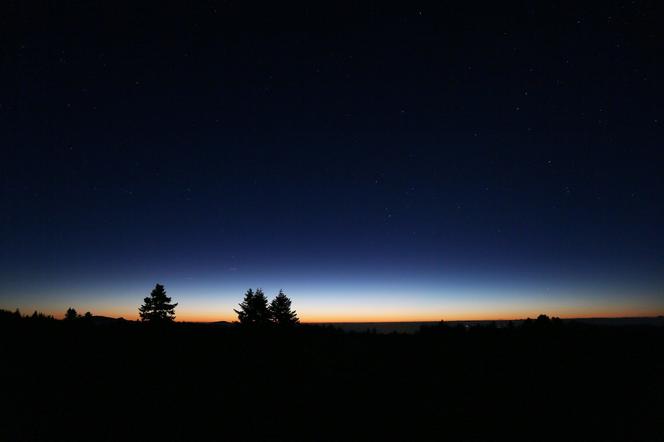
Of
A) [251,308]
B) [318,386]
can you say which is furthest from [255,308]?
[318,386]

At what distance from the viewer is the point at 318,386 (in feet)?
36.0

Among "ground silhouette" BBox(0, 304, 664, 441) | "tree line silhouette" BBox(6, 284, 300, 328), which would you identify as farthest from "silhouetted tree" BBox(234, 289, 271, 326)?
"ground silhouette" BBox(0, 304, 664, 441)

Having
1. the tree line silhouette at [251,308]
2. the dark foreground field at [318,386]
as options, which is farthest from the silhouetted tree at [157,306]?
the dark foreground field at [318,386]

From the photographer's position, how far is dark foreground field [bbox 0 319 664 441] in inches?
320

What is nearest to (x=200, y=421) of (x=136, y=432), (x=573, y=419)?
(x=136, y=432)

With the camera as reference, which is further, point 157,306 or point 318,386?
point 157,306

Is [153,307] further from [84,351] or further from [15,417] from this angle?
[15,417]

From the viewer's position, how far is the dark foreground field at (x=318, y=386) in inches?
320

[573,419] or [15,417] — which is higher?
[15,417]

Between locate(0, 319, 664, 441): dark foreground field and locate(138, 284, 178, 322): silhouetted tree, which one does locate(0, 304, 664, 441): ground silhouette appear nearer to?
locate(0, 319, 664, 441): dark foreground field

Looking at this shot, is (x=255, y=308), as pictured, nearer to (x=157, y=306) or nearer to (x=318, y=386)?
(x=157, y=306)

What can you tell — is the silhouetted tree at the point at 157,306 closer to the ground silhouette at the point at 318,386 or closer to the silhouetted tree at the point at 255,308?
the silhouetted tree at the point at 255,308

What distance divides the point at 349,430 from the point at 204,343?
841 cm

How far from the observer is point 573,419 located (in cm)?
888
